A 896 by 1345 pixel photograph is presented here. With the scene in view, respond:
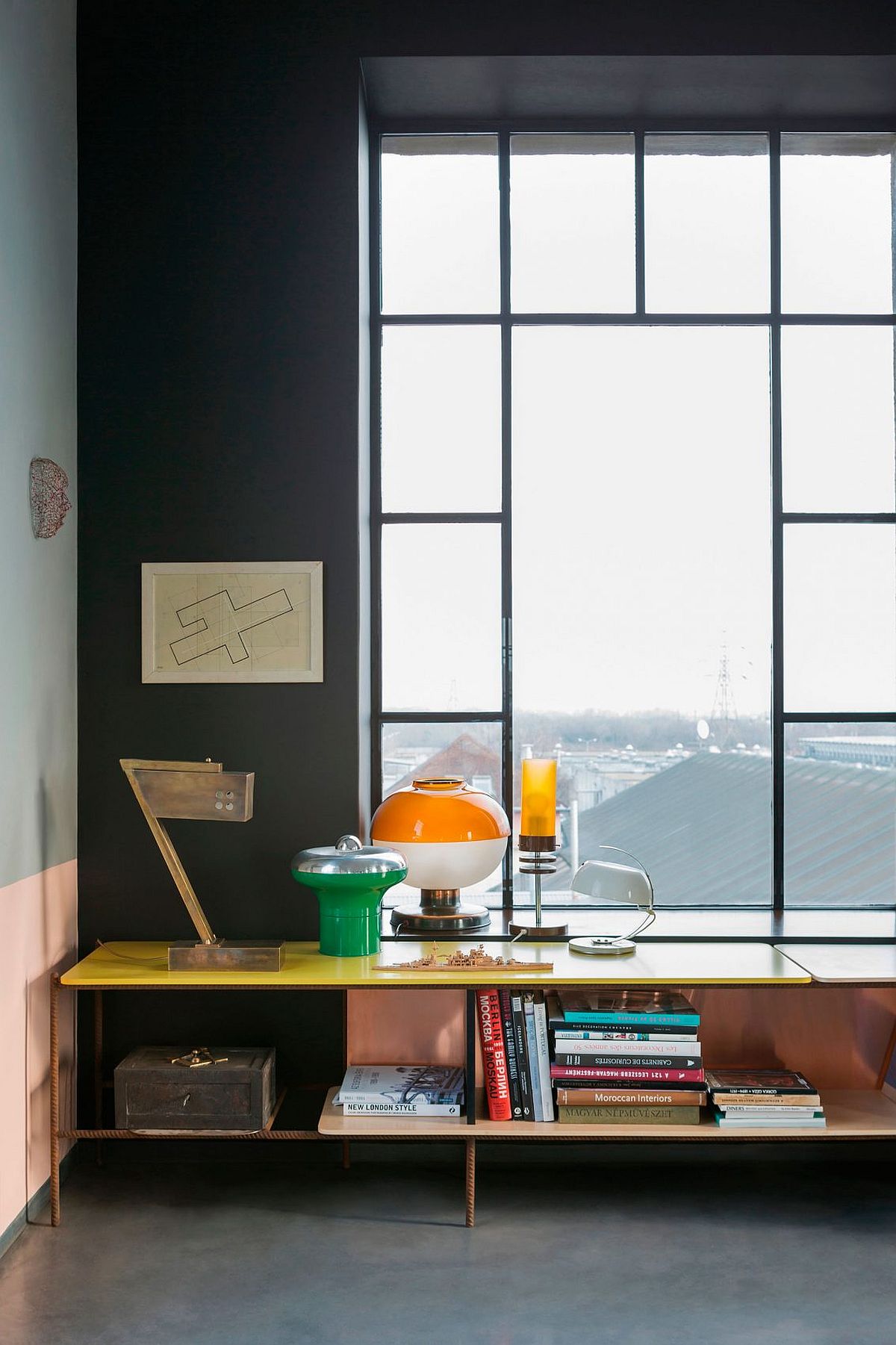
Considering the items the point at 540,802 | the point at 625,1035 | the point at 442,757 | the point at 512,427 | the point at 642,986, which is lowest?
the point at 625,1035

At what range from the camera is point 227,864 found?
3.39 metres

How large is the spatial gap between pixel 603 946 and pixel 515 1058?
41cm

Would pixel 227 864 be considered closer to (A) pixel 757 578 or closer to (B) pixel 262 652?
(B) pixel 262 652

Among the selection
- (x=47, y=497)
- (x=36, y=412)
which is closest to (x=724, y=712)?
(x=47, y=497)

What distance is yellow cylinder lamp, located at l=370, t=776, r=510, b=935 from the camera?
10.6 feet

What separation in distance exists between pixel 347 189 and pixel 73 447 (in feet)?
3.96

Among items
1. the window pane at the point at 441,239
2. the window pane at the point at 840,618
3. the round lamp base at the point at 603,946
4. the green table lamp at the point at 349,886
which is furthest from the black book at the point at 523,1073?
the window pane at the point at 441,239

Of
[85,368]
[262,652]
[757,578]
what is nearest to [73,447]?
[85,368]

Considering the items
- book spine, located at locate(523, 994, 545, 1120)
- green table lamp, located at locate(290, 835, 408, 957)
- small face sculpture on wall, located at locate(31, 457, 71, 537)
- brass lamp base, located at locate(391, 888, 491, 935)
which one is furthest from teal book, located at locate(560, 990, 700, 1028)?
small face sculpture on wall, located at locate(31, 457, 71, 537)

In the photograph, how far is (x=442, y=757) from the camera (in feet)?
12.0

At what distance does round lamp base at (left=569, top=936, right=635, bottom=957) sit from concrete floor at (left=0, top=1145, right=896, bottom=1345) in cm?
70

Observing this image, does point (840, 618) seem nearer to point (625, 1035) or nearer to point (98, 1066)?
point (625, 1035)

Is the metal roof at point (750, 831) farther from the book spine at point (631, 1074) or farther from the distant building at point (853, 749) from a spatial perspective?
the book spine at point (631, 1074)

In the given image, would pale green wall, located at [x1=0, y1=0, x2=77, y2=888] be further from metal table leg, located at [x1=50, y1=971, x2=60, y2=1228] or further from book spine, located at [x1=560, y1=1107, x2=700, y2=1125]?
book spine, located at [x1=560, y1=1107, x2=700, y2=1125]
